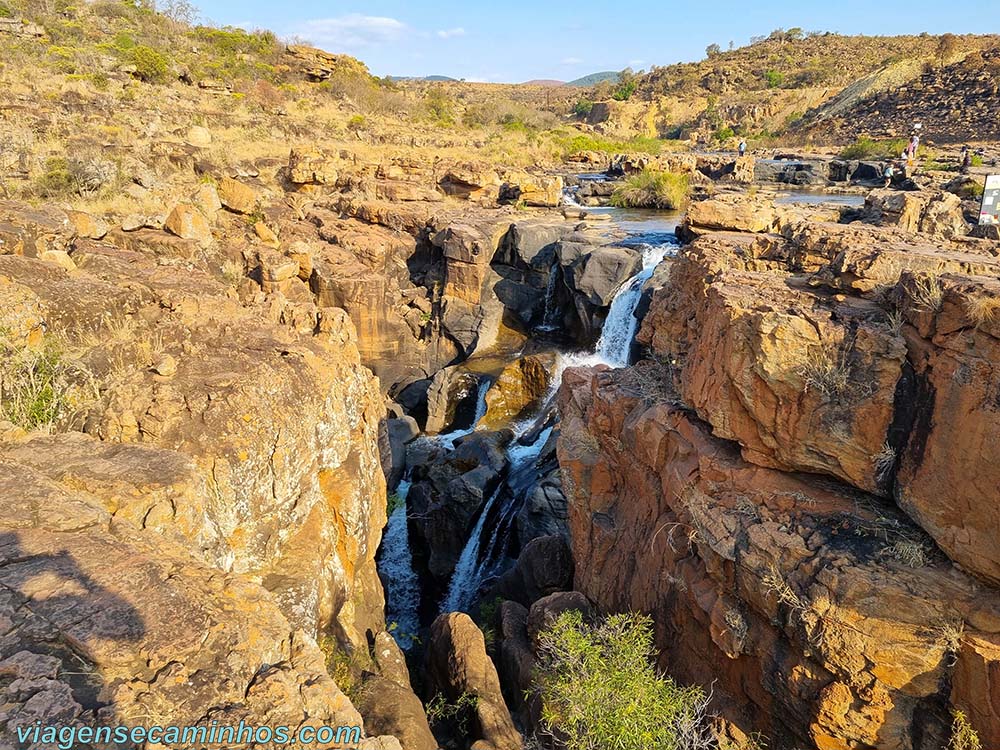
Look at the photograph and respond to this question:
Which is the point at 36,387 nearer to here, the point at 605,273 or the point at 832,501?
the point at 832,501

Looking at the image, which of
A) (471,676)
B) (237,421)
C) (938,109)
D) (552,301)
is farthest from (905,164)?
(237,421)

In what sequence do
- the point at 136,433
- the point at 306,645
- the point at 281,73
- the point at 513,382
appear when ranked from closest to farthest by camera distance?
1. the point at 306,645
2. the point at 136,433
3. the point at 513,382
4. the point at 281,73

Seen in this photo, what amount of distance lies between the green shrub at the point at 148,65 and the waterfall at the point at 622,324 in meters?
22.1

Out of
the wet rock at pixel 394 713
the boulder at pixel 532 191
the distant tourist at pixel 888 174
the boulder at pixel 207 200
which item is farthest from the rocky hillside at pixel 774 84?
the wet rock at pixel 394 713

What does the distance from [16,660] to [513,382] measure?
12.8 m

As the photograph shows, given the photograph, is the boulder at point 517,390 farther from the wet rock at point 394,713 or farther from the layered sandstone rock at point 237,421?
the wet rock at point 394,713

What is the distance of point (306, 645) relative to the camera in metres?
3.64

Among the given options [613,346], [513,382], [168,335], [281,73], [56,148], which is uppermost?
[281,73]

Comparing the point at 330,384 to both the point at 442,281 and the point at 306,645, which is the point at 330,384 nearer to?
the point at 306,645

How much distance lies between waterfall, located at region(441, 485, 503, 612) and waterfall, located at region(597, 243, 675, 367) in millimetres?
5184

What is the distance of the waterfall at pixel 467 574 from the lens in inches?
432

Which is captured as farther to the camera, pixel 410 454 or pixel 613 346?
pixel 613 346

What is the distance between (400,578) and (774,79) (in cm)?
6237

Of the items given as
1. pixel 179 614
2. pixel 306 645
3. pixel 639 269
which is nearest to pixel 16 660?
pixel 179 614
